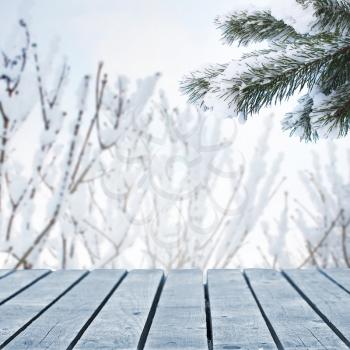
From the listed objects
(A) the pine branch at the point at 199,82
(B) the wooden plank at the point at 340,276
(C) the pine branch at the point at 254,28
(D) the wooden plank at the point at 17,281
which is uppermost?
(C) the pine branch at the point at 254,28

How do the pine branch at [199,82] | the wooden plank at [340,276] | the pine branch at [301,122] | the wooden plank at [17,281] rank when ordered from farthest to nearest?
1. the wooden plank at [340,276]
2. the wooden plank at [17,281]
3. the pine branch at [301,122]
4. the pine branch at [199,82]

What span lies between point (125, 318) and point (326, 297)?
737mm

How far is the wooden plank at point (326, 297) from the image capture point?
1517 mm

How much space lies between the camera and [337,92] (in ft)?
4.64

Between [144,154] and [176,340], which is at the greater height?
[144,154]

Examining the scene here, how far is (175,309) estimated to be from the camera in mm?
1673

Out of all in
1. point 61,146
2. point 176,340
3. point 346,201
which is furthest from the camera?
point 346,201

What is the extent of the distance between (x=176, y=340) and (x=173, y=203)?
2939 millimetres

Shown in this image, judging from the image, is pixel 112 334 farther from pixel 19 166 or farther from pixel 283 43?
pixel 19 166

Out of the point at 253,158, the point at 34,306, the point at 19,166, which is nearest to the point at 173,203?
the point at 253,158

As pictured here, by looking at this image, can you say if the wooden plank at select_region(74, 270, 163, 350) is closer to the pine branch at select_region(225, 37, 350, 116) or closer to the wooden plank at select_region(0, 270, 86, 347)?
the wooden plank at select_region(0, 270, 86, 347)

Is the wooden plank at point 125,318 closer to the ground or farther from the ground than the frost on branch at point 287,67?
closer to the ground

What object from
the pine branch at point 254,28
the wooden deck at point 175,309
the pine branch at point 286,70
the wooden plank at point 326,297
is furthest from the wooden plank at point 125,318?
the pine branch at point 254,28

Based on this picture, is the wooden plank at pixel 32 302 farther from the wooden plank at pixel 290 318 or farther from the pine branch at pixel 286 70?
the pine branch at pixel 286 70
